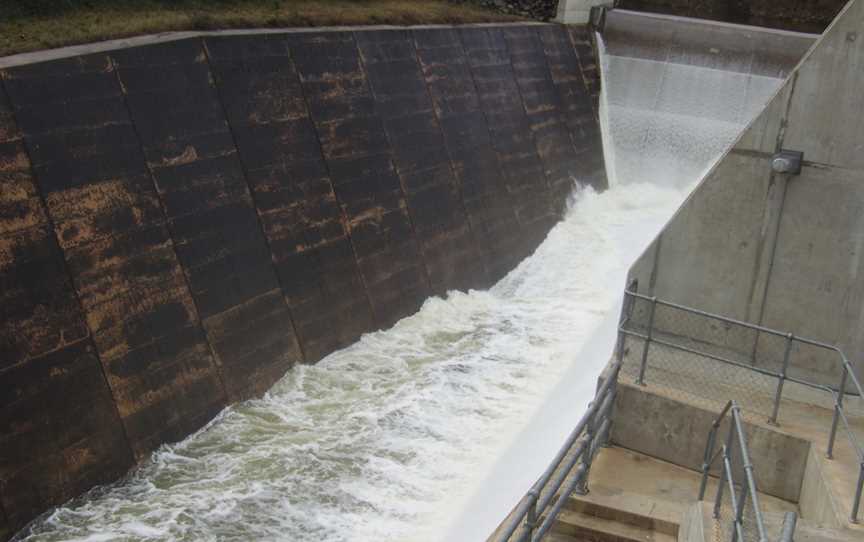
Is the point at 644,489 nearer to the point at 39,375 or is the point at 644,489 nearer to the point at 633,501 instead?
the point at 633,501

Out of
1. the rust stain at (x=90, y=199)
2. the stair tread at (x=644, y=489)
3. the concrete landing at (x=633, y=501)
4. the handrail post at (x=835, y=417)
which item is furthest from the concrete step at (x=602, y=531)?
the rust stain at (x=90, y=199)

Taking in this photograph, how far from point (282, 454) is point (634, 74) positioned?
51.1ft

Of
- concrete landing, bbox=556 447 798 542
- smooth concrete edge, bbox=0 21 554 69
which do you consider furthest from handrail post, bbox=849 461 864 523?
smooth concrete edge, bbox=0 21 554 69

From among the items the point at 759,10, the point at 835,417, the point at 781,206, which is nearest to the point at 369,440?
the point at 835,417

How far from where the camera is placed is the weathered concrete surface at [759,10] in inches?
899

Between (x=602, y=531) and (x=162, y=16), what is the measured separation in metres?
9.46

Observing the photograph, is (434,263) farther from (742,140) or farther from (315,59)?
(742,140)

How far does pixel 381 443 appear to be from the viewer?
10312mm

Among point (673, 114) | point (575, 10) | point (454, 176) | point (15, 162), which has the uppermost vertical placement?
point (575, 10)

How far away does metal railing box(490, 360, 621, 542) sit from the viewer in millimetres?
6117

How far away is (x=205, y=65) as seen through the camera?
11.5m

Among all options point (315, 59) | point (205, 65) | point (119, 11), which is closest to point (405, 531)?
point (205, 65)

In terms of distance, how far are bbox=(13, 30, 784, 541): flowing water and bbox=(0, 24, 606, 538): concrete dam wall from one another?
0.34m

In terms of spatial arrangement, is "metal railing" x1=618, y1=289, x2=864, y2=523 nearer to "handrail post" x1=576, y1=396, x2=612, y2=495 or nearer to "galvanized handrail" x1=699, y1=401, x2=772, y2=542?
"galvanized handrail" x1=699, y1=401, x2=772, y2=542
